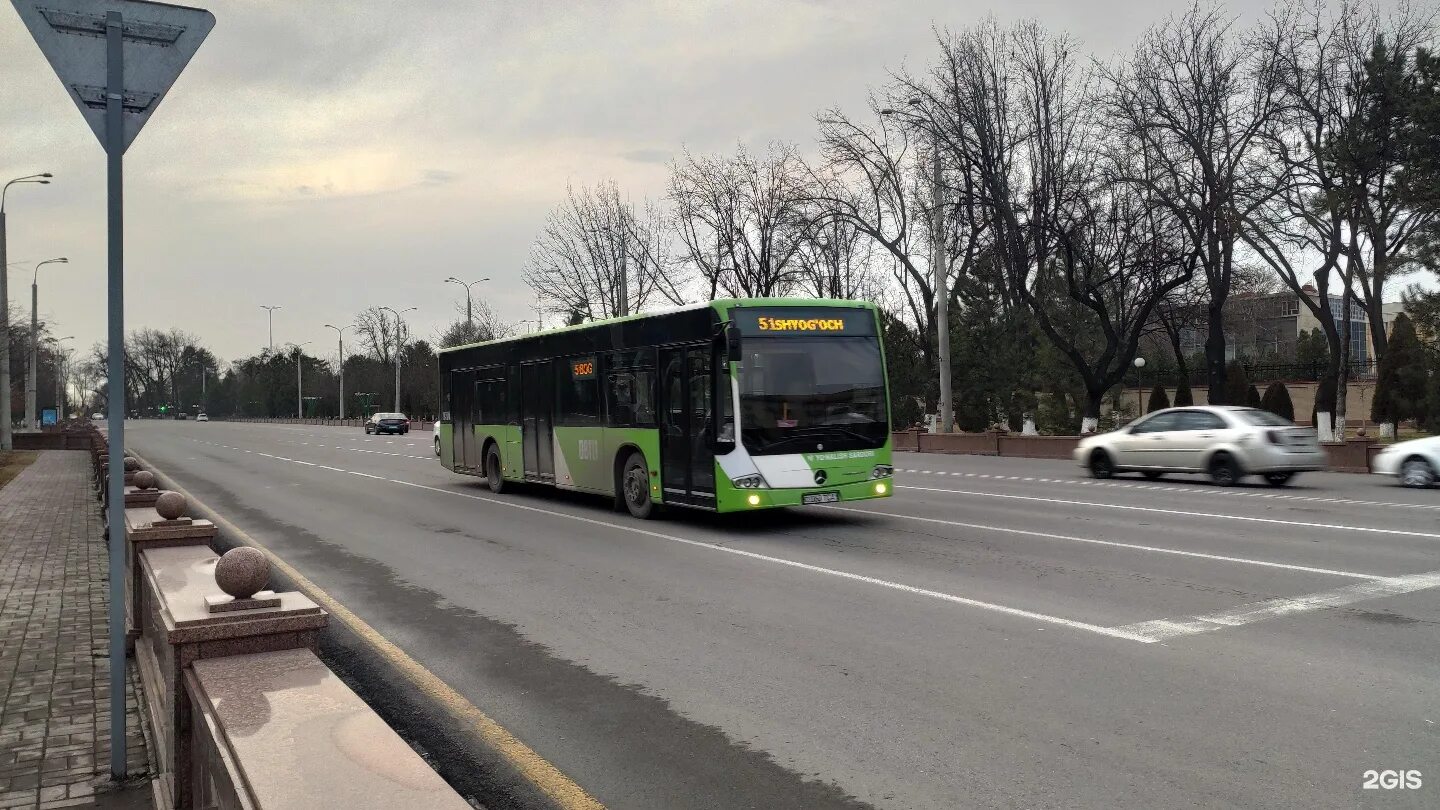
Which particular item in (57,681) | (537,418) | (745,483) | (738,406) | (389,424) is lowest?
(57,681)

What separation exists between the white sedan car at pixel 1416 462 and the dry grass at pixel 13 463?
94.5 feet

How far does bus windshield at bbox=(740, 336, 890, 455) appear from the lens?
44.5 ft

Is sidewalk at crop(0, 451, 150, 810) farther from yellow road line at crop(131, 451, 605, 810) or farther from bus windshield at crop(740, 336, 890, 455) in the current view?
bus windshield at crop(740, 336, 890, 455)

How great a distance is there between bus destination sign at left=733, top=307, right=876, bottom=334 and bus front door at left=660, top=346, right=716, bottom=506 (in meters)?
0.67

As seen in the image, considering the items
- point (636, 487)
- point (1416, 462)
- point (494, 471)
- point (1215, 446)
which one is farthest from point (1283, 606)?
point (494, 471)

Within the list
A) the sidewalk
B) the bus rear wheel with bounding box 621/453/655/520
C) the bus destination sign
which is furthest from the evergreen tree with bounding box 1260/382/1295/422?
the sidewalk

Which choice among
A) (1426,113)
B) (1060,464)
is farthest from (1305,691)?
(1426,113)

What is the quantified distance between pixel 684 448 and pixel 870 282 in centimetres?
4103

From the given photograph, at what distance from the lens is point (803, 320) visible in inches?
556

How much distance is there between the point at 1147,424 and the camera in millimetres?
21641

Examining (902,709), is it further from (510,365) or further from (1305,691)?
(510,365)

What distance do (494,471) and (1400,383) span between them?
32.2 metres

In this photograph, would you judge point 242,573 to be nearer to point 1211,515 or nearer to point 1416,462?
point 1211,515

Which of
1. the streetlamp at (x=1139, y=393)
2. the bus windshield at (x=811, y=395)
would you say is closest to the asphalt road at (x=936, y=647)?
the bus windshield at (x=811, y=395)
